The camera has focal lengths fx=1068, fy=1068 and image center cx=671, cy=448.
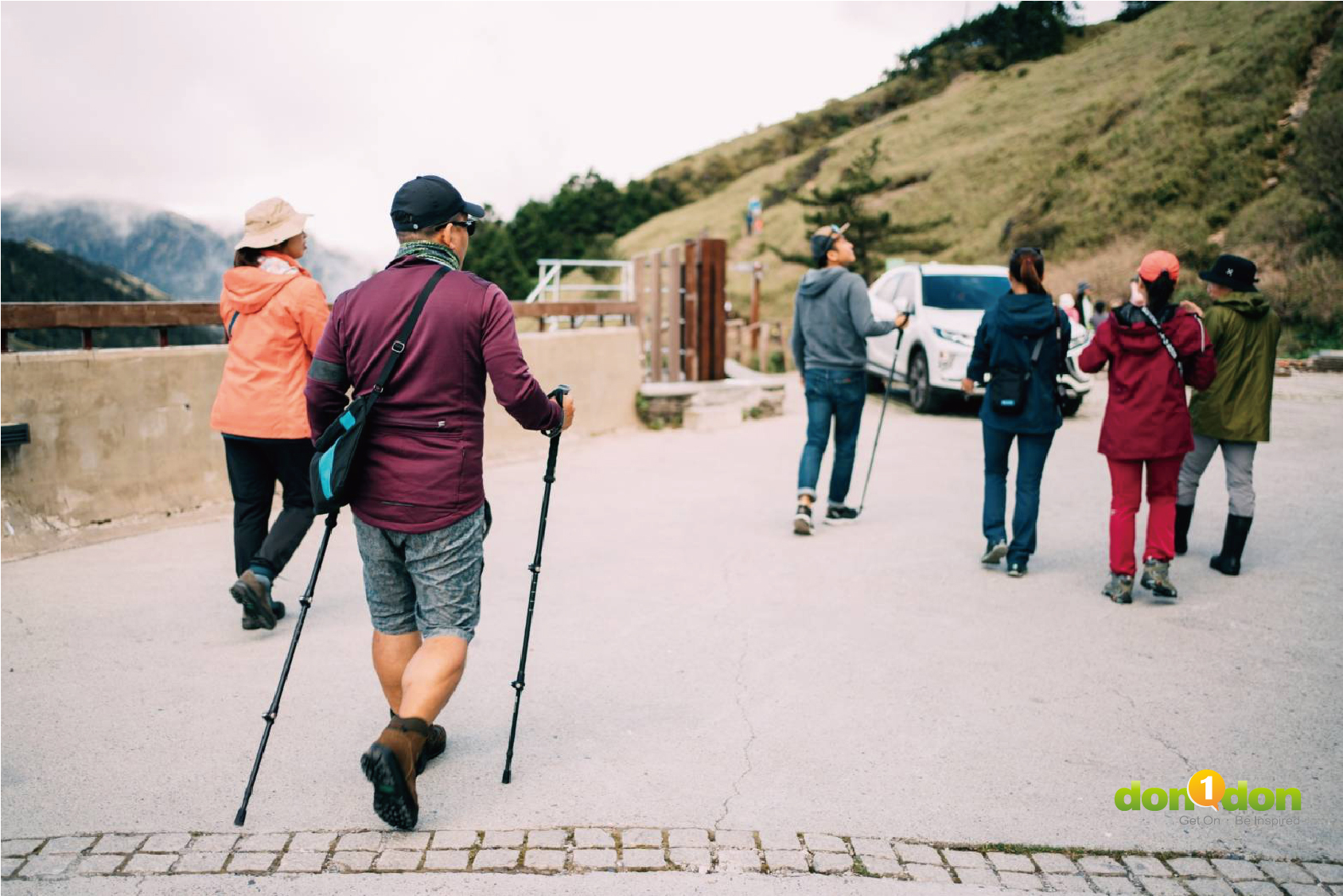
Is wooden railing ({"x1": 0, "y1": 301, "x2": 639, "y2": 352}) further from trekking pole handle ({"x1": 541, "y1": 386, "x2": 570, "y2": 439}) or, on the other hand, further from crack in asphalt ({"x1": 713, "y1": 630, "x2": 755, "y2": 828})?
crack in asphalt ({"x1": 713, "y1": 630, "x2": 755, "y2": 828})

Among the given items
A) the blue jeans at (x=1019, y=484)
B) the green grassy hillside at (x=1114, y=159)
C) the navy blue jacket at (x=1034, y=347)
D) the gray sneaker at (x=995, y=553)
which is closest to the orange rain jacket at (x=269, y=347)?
the navy blue jacket at (x=1034, y=347)

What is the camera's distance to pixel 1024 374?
249 inches

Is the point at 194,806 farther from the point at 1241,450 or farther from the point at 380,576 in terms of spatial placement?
the point at 1241,450

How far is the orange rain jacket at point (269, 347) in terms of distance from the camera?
5.16m

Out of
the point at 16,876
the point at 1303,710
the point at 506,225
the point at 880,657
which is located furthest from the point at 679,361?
the point at 506,225

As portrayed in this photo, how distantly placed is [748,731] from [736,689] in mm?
469

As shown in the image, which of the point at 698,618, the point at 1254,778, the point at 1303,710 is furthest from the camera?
the point at 698,618

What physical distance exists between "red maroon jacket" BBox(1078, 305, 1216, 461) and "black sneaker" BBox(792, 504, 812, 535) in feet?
7.35

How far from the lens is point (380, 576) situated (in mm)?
3555

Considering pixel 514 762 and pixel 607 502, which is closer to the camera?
pixel 514 762

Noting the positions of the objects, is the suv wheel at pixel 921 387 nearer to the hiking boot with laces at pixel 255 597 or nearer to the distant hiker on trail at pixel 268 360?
the distant hiker on trail at pixel 268 360

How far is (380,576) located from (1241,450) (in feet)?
17.1

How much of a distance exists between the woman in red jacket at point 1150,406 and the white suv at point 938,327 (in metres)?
7.61

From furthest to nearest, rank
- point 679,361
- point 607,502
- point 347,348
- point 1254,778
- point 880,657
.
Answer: point 679,361, point 607,502, point 880,657, point 1254,778, point 347,348
